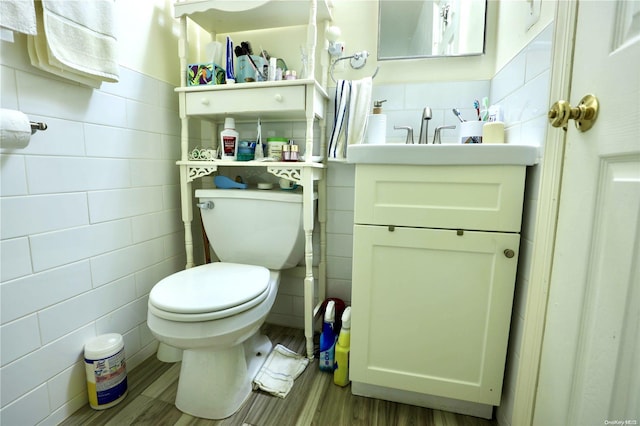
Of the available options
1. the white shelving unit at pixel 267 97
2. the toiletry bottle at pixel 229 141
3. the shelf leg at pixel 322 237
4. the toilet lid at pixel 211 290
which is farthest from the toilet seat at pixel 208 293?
the toiletry bottle at pixel 229 141

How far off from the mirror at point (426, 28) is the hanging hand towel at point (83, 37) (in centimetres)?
101

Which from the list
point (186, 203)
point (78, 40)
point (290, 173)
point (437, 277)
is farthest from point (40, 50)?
point (437, 277)

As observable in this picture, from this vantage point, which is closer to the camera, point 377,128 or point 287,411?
point 287,411

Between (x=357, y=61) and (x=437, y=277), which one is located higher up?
(x=357, y=61)

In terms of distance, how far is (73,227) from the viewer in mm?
964

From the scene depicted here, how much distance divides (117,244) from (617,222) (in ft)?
4.61

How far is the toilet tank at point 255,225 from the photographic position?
124cm

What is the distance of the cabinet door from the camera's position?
0.89 metres

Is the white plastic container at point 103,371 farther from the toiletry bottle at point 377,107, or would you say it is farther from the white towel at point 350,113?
the toiletry bottle at point 377,107

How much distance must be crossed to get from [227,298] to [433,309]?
2.11 ft

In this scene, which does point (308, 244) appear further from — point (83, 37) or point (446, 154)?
point (83, 37)

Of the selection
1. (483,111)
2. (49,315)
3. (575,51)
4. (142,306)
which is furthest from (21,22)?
(483,111)

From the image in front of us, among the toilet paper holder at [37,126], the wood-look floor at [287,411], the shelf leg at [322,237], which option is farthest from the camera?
the shelf leg at [322,237]

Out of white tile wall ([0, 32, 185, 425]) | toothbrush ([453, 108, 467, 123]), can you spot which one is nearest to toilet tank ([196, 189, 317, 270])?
white tile wall ([0, 32, 185, 425])
